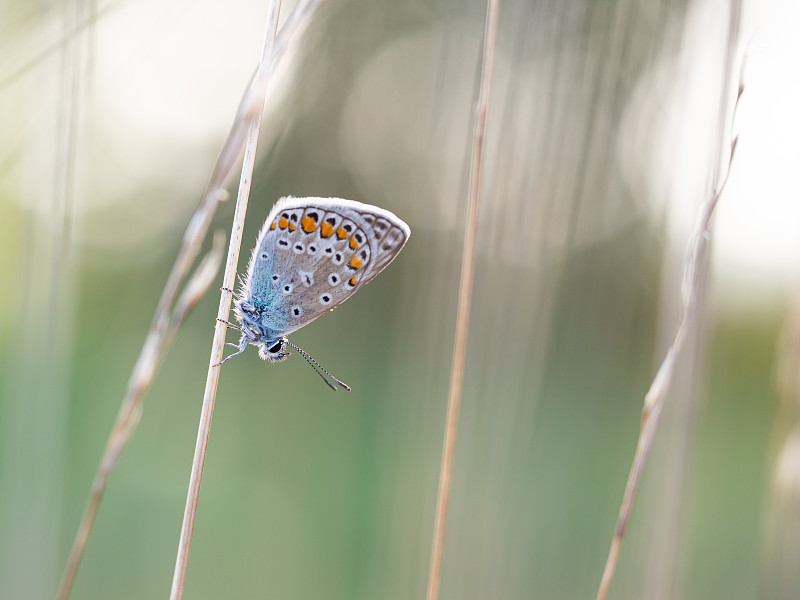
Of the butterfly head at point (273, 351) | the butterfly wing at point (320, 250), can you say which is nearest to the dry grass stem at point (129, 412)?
the butterfly wing at point (320, 250)

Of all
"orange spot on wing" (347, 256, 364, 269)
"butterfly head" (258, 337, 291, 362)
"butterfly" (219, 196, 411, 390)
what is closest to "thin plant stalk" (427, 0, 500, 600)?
"butterfly" (219, 196, 411, 390)

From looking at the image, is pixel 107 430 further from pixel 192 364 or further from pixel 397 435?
pixel 397 435

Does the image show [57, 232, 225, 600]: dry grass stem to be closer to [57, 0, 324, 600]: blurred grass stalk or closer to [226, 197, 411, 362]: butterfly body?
[57, 0, 324, 600]: blurred grass stalk

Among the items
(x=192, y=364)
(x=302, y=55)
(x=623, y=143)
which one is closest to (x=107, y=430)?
(x=192, y=364)

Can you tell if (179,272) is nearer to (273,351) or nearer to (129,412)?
(129,412)

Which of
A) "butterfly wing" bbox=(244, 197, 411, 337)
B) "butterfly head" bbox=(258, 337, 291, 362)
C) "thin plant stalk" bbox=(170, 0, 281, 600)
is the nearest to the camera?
"thin plant stalk" bbox=(170, 0, 281, 600)

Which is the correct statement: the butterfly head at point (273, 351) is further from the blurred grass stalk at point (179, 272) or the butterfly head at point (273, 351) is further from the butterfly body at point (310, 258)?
the blurred grass stalk at point (179, 272)

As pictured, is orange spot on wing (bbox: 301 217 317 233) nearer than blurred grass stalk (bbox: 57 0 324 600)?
No
